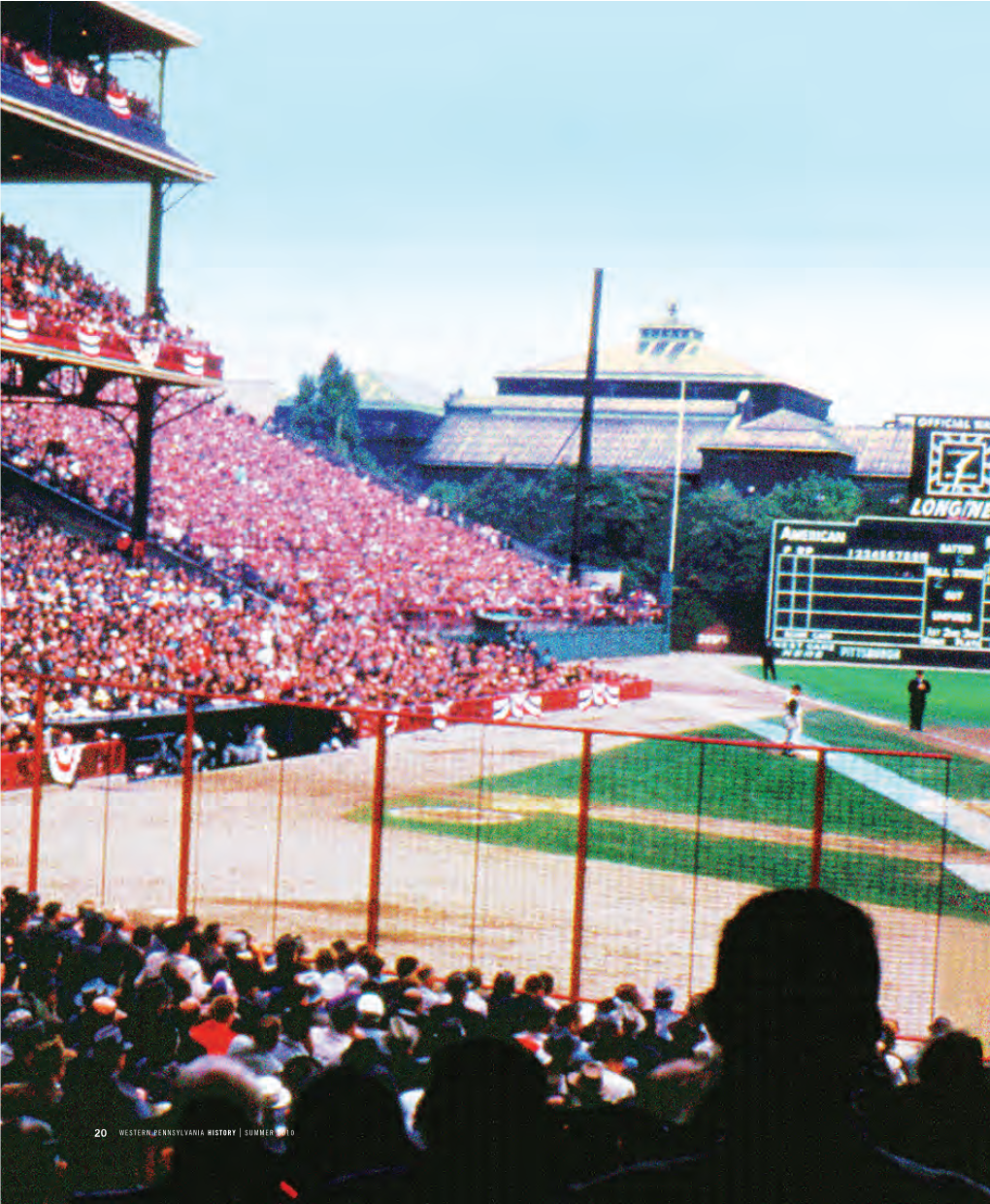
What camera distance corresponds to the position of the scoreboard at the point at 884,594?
2142 cm

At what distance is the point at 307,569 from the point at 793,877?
24296 millimetres

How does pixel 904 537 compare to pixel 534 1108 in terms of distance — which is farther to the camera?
pixel 904 537

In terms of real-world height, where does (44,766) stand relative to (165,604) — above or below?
below

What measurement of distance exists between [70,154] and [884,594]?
75.3 feet

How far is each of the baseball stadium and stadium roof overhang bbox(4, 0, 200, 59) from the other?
0.13m

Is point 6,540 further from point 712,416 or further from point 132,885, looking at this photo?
point 712,416

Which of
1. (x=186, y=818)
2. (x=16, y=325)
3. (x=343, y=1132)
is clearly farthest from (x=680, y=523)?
(x=343, y=1132)

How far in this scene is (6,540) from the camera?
1154 inches

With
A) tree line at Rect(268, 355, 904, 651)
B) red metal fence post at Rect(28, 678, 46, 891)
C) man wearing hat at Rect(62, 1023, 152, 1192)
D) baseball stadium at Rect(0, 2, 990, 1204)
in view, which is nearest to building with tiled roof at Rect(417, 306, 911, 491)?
tree line at Rect(268, 355, 904, 651)

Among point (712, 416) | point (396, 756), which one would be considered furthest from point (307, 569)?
point (712, 416)

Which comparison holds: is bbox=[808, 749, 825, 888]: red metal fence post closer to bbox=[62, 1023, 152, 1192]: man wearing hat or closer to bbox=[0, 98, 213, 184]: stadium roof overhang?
bbox=[62, 1023, 152, 1192]: man wearing hat

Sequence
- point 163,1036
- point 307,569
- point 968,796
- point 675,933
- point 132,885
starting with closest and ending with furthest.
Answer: point 163,1036 < point 675,933 < point 132,885 < point 968,796 < point 307,569

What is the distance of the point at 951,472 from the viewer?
21234 mm

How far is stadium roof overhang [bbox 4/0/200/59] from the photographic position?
3344cm
